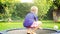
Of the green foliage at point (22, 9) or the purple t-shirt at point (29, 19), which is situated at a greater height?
the green foliage at point (22, 9)

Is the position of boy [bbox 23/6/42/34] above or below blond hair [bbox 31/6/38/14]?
below

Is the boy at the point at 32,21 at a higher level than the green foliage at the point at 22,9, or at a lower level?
lower

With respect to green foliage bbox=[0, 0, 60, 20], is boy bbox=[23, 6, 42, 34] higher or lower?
lower

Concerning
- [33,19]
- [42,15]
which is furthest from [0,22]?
[42,15]

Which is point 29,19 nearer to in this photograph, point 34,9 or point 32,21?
point 32,21

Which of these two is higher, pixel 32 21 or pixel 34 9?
pixel 34 9

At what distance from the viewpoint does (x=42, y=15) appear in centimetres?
211

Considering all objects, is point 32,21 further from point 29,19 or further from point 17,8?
point 17,8

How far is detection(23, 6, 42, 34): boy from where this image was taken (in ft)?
6.72

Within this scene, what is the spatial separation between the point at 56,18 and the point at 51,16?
0.09 meters

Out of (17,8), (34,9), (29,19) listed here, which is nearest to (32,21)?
(29,19)

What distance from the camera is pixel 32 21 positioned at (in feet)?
6.73

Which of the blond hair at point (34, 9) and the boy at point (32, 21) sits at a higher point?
the blond hair at point (34, 9)

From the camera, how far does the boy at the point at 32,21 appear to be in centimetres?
205
